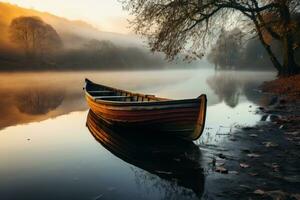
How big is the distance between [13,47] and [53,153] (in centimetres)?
10333

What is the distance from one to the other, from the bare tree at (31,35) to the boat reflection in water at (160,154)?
306 ft

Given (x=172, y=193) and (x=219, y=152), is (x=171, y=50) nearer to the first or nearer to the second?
(x=219, y=152)

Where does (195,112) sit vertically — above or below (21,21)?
below

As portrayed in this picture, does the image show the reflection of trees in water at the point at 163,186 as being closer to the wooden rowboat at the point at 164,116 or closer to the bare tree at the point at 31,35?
the wooden rowboat at the point at 164,116

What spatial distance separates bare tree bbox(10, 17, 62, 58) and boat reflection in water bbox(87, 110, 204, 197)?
93.4 meters

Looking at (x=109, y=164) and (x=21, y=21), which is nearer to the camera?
(x=109, y=164)

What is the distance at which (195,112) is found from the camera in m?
13.5

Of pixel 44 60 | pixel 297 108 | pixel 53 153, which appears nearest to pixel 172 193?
pixel 53 153

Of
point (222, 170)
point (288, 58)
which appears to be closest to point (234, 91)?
point (288, 58)

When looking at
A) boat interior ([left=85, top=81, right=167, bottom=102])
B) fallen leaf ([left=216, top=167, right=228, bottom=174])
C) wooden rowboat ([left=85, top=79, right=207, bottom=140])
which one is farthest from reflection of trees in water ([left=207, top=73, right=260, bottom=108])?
fallen leaf ([left=216, top=167, right=228, bottom=174])

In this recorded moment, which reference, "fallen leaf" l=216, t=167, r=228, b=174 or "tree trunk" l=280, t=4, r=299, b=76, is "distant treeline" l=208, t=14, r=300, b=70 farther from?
"fallen leaf" l=216, t=167, r=228, b=174

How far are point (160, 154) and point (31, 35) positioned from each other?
103170 millimetres

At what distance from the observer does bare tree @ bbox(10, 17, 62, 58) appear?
103938 millimetres

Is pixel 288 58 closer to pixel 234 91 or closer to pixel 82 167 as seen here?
pixel 234 91
